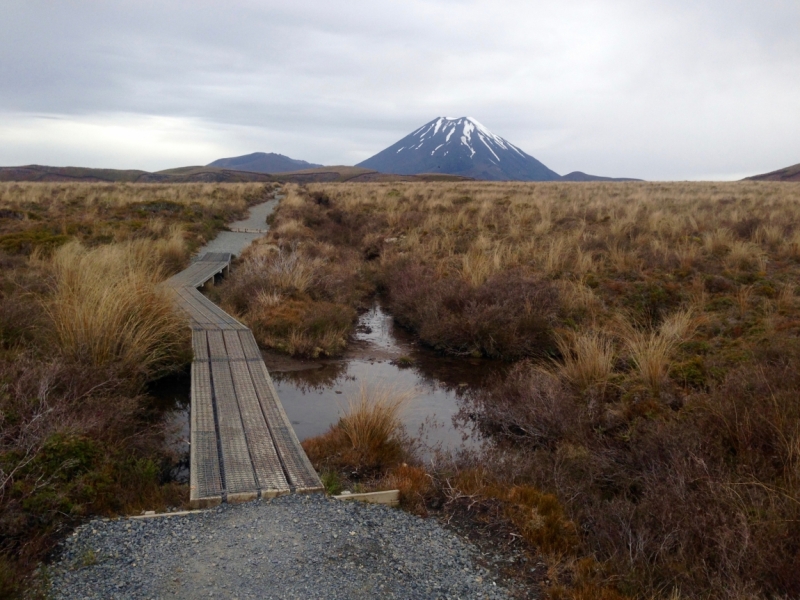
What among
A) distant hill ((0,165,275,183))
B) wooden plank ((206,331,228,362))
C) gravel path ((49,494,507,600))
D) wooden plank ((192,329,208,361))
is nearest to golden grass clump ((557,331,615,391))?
gravel path ((49,494,507,600))

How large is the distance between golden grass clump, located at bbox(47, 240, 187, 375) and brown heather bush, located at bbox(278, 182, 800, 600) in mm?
3080

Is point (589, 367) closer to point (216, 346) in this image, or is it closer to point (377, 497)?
point (377, 497)

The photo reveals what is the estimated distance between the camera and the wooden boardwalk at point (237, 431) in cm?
409

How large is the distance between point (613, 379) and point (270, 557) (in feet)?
14.7

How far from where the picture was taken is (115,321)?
228 inches

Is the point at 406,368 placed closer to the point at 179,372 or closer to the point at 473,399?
the point at 473,399

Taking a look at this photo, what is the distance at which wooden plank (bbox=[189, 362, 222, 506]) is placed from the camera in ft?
12.9

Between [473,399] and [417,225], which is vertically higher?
[417,225]

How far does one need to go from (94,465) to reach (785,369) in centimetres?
567

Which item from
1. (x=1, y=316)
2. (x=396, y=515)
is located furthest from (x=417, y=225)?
(x=396, y=515)

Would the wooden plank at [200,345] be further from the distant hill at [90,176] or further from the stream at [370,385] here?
the distant hill at [90,176]

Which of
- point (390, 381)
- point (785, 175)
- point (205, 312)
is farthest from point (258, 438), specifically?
point (785, 175)

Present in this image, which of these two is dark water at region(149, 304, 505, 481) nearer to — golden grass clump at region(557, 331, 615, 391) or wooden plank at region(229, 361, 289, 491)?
wooden plank at region(229, 361, 289, 491)

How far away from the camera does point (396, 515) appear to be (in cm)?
395
